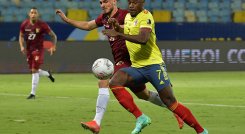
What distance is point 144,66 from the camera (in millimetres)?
10062

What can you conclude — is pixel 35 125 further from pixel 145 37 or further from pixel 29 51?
pixel 29 51

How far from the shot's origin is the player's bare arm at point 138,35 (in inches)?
369

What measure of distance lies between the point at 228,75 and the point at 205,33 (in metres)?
3.78

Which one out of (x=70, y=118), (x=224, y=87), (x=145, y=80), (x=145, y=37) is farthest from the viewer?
(x=224, y=87)

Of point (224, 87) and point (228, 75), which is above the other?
point (224, 87)

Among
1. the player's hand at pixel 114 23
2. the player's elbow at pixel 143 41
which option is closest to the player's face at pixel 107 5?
the player's hand at pixel 114 23

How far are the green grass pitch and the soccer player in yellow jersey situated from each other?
0.96 meters

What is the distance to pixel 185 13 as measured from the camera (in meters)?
32.7

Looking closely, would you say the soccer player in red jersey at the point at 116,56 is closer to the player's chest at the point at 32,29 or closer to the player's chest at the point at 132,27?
the player's chest at the point at 132,27

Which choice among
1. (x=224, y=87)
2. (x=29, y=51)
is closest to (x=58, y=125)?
(x=29, y=51)

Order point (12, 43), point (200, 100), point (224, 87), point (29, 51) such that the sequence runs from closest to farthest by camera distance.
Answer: point (200, 100)
point (29, 51)
point (224, 87)
point (12, 43)

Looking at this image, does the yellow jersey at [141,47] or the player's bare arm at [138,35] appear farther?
the yellow jersey at [141,47]

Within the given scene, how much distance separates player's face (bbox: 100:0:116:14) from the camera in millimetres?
11195

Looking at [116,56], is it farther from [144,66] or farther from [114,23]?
[114,23]
